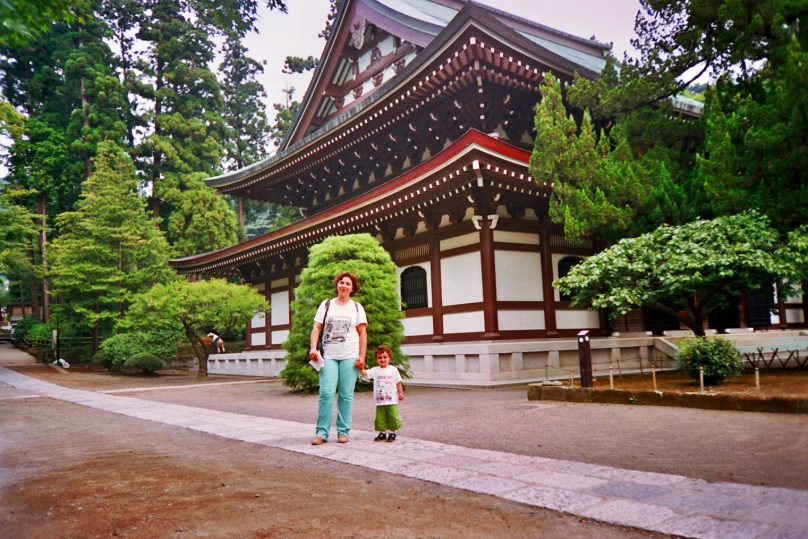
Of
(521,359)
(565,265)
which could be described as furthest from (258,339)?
(521,359)

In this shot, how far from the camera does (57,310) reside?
27.0 meters

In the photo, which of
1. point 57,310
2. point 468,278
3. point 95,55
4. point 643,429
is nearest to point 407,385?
point 468,278

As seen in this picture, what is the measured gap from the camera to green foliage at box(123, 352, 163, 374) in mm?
24250

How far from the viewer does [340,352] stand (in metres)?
5.83

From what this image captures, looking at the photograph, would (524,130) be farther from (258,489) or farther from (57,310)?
(57,310)

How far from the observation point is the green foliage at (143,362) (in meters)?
24.2

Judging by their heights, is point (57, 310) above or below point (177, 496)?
above

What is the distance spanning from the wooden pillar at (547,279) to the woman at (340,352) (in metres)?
9.64

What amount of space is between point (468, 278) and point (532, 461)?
31.5ft

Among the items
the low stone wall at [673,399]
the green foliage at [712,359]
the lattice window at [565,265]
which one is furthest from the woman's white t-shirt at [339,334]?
the lattice window at [565,265]

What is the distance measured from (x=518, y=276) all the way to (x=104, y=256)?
21.3 metres

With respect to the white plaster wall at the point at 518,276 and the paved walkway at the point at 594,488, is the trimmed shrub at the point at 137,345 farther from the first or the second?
the paved walkway at the point at 594,488

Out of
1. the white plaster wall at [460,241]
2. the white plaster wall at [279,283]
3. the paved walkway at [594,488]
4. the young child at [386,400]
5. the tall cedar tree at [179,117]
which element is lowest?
the paved walkway at [594,488]

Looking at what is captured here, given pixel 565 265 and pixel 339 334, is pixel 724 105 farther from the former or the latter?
pixel 339 334
